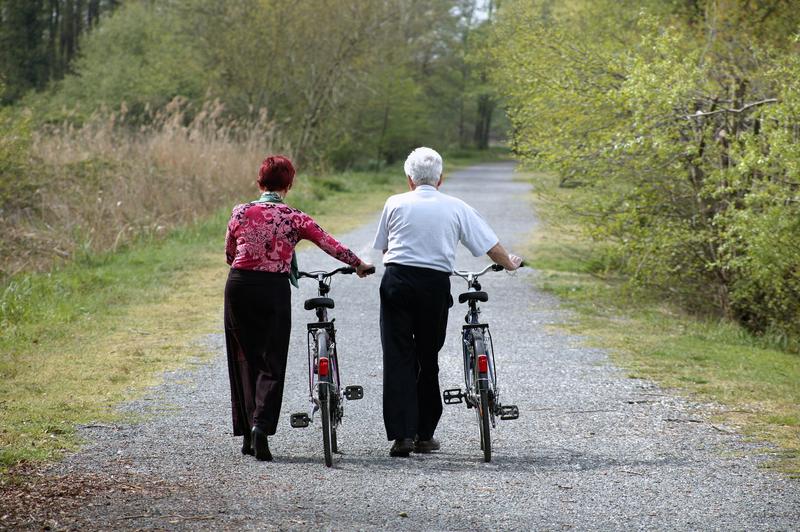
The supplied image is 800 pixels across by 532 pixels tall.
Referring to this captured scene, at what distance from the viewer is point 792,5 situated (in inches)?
675

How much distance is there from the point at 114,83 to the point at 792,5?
3011 centimetres

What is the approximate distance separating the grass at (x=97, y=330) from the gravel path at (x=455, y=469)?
35 centimetres

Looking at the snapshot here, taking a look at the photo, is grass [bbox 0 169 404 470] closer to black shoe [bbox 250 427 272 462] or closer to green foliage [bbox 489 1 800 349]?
black shoe [bbox 250 427 272 462]

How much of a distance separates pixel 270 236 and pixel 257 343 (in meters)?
0.63

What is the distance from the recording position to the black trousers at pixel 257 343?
6609mm

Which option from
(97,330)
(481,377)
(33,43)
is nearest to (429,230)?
(481,377)

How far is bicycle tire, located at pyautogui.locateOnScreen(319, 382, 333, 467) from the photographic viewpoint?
632 cm

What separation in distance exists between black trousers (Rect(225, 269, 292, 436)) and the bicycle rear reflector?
0.36 m

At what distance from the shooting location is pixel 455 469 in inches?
253

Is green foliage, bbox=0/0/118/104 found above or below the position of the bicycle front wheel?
above

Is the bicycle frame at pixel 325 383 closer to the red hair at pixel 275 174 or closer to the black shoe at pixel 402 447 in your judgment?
the black shoe at pixel 402 447

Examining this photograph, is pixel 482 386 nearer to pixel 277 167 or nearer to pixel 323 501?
pixel 323 501

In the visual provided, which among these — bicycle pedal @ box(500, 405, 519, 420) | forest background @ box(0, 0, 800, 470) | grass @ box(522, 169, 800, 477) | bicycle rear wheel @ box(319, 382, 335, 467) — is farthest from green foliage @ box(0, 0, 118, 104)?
bicycle pedal @ box(500, 405, 519, 420)

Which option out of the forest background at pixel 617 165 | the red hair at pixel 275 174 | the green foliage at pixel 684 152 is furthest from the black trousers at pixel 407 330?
the green foliage at pixel 684 152
